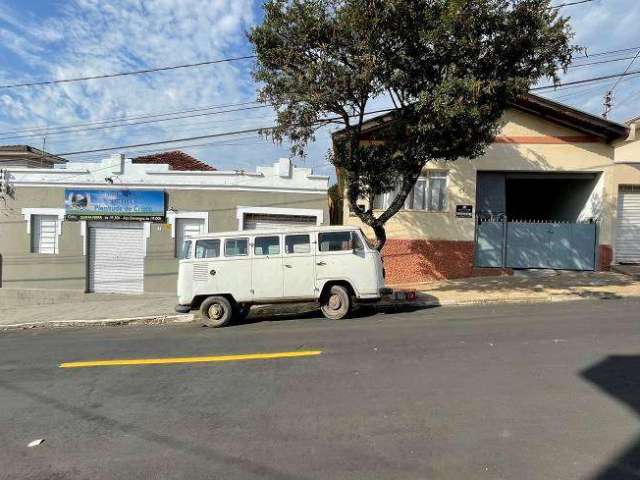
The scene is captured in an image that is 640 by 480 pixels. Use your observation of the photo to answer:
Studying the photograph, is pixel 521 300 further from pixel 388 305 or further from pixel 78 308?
pixel 78 308

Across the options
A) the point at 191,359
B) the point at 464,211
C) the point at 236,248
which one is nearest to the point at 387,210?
the point at 236,248

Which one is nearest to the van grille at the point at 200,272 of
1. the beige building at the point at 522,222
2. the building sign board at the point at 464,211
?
the beige building at the point at 522,222

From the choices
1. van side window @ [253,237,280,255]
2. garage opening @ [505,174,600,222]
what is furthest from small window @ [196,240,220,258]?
garage opening @ [505,174,600,222]

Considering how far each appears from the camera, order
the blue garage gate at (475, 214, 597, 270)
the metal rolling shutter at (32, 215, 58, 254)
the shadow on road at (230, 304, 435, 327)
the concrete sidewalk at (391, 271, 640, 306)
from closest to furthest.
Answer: the shadow on road at (230, 304, 435, 327), the concrete sidewalk at (391, 271, 640, 306), the blue garage gate at (475, 214, 597, 270), the metal rolling shutter at (32, 215, 58, 254)

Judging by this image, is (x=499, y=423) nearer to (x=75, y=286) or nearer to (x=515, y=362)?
(x=515, y=362)

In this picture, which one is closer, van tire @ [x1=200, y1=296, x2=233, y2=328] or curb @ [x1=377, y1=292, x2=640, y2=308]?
van tire @ [x1=200, y1=296, x2=233, y2=328]

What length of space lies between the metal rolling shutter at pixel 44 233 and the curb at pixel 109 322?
186 inches

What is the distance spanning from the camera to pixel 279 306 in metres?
12.9

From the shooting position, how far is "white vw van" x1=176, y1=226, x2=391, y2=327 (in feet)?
33.9

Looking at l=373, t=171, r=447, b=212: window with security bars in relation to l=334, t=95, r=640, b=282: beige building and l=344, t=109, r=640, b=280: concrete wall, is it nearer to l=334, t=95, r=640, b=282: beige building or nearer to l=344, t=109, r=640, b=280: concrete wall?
l=334, t=95, r=640, b=282: beige building

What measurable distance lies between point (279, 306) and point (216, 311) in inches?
98.5

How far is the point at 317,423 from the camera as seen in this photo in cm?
441

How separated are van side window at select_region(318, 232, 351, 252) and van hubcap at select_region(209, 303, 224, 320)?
2.70 meters

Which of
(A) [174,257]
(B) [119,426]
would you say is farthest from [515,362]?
(A) [174,257]
